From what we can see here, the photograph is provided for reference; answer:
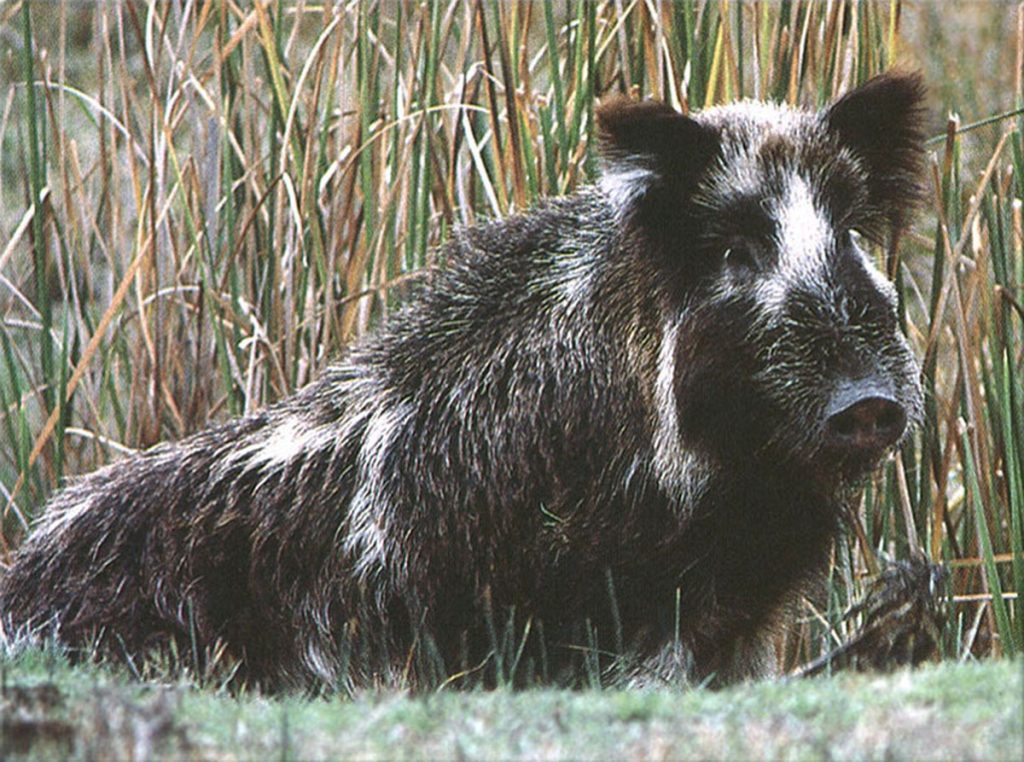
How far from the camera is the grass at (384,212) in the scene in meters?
5.39

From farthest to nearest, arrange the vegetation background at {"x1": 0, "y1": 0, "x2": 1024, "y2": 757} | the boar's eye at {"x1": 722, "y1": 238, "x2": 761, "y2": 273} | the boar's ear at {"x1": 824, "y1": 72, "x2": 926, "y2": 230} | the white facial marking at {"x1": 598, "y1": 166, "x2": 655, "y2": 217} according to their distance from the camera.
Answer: the vegetation background at {"x1": 0, "y1": 0, "x2": 1024, "y2": 757} → the boar's ear at {"x1": 824, "y1": 72, "x2": 926, "y2": 230} → the white facial marking at {"x1": 598, "y1": 166, "x2": 655, "y2": 217} → the boar's eye at {"x1": 722, "y1": 238, "x2": 761, "y2": 273}

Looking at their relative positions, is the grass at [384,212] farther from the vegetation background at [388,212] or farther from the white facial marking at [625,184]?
the white facial marking at [625,184]

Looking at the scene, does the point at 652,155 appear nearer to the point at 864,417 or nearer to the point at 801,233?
the point at 801,233

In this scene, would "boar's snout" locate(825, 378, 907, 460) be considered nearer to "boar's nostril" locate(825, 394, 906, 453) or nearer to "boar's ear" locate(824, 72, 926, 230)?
"boar's nostril" locate(825, 394, 906, 453)

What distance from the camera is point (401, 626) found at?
A: 4660 millimetres

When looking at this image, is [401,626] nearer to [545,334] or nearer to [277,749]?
[545,334]

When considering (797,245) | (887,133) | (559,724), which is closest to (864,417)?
(797,245)

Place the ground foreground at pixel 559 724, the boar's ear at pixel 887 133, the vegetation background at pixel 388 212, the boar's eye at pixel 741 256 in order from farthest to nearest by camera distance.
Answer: the vegetation background at pixel 388 212 < the boar's ear at pixel 887 133 < the boar's eye at pixel 741 256 < the ground foreground at pixel 559 724

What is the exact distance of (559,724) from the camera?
114 inches

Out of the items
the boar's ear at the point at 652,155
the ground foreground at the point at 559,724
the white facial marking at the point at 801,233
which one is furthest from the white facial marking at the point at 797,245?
the ground foreground at the point at 559,724

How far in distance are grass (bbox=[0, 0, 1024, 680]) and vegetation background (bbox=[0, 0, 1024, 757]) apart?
0.04ft

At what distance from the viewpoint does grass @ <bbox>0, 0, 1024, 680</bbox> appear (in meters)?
5.39

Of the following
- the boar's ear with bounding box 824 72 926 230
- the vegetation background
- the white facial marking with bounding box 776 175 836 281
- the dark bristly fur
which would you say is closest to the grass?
the vegetation background

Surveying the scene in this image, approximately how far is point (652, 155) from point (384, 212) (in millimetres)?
1523
